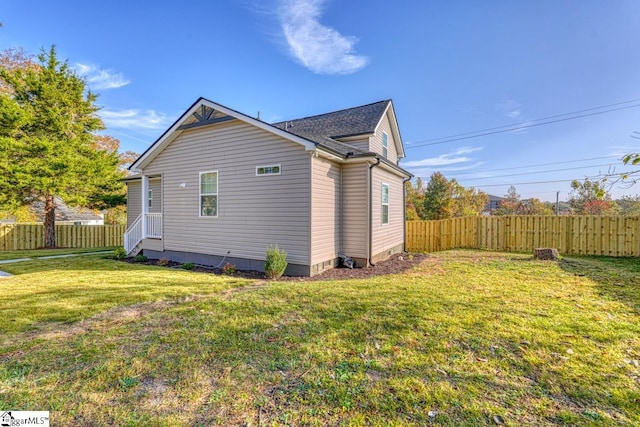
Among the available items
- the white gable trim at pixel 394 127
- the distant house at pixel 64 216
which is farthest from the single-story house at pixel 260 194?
the distant house at pixel 64 216

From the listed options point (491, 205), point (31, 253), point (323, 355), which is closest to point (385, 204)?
point (323, 355)

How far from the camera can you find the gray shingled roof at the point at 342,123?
11.2 m

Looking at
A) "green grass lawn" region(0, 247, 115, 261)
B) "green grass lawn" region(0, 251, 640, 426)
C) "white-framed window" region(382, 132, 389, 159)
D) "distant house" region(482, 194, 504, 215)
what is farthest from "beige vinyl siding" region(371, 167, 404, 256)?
"distant house" region(482, 194, 504, 215)

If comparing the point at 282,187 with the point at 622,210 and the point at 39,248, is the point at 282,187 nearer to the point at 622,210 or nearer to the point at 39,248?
the point at 39,248

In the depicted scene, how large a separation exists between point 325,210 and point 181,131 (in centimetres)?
592

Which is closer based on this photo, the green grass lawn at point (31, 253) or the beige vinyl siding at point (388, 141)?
the green grass lawn at point (31, 253)

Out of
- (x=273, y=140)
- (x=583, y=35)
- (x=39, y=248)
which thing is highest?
(x=583, y=35)

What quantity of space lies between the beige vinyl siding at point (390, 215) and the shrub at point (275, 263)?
131 inches

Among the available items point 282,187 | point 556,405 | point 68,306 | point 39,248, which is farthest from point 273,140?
point 39,248

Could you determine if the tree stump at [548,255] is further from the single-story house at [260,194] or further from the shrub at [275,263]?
the shrub at [275,263]

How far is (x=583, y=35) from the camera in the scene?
31.8 feet

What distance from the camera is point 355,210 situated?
9.09m

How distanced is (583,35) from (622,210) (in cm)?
2018
